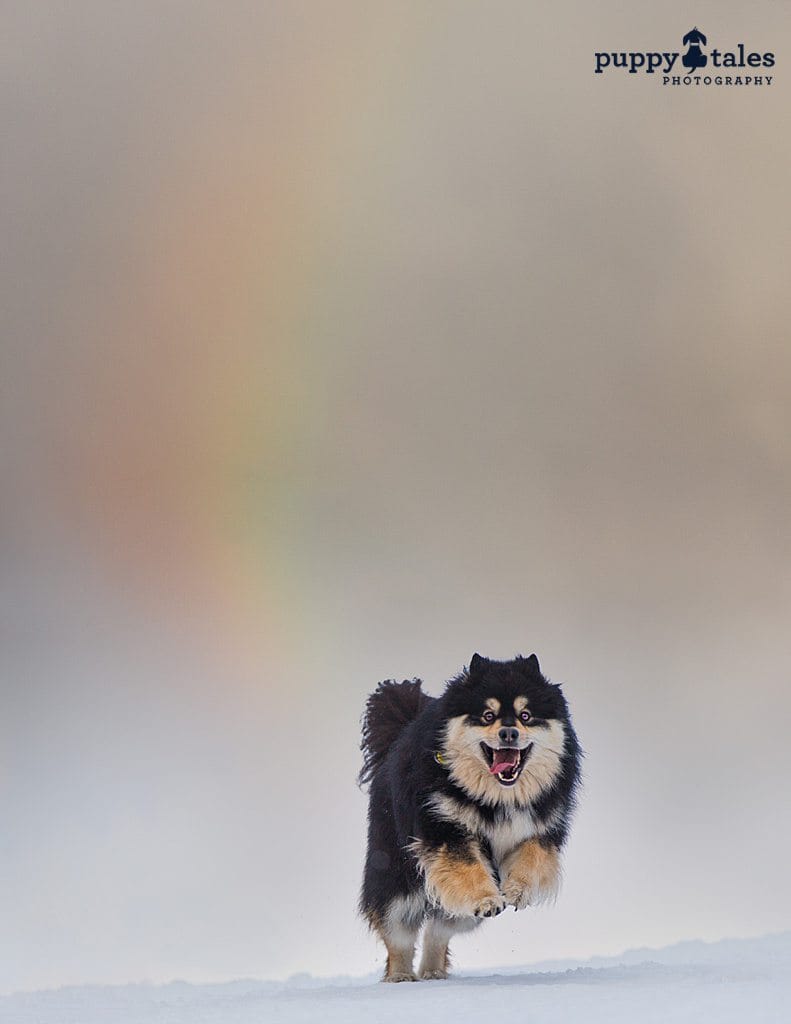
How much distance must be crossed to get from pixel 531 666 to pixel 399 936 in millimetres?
2416

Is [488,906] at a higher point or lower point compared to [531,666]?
lower

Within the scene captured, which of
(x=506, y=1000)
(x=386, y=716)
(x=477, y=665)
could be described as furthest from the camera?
(x=386, y=716)

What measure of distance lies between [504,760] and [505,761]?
0.01 metres

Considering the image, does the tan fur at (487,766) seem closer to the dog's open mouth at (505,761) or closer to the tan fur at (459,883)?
the dog's open mouth at (505,761)

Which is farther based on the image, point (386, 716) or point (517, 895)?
point (386, 716)

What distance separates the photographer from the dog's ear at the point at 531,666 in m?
11.3

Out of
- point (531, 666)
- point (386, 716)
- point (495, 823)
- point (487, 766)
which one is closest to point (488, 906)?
point (495, 823)

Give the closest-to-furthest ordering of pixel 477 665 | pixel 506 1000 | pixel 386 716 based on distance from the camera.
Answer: pixel 506 1000 < pixel 477 665 < pixel 386 716

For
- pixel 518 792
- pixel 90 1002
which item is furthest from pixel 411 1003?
pixel 90 1002

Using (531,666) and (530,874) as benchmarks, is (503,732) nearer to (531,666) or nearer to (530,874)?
(531,666)

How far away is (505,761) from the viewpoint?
1089cm

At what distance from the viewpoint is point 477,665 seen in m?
11.3

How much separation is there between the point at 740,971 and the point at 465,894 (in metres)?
1.96

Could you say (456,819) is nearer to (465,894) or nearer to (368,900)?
(465,894)
